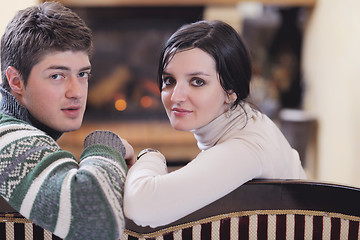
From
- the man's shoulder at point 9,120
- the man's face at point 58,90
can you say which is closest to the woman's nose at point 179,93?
the man's face at point 58,90

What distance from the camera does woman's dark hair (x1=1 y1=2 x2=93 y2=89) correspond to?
2.90 ft

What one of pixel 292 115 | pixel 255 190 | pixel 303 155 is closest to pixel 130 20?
pixel 292 115

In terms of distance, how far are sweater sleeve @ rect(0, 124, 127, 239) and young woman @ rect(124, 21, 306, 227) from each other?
58 mm

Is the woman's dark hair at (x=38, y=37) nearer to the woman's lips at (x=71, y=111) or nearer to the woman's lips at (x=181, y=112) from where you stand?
the woman's lips at (x=71, y=111)

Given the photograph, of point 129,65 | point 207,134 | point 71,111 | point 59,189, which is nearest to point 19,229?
point 59,189

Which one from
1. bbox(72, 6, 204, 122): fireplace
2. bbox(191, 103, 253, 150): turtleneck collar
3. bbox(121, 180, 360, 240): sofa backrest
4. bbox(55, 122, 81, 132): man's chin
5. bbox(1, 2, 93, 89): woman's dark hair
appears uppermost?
bbox(72, 6, 204, 122): fireplace

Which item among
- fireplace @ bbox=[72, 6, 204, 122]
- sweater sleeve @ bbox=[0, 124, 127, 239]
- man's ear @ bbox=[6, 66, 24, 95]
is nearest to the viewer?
sweater sleeve @ bbox=[0, 124, 127, 239]

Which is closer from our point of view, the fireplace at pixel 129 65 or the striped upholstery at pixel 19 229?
the striped upholstery at pixel 19 229

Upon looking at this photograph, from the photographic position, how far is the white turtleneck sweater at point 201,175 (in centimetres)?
76

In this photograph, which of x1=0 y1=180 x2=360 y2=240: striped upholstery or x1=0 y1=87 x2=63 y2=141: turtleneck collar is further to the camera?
x1=0 y1=87 x2=63 y2=141: turtleneck collar

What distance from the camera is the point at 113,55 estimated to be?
4016 mm

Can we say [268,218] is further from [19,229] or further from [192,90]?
[19,229]

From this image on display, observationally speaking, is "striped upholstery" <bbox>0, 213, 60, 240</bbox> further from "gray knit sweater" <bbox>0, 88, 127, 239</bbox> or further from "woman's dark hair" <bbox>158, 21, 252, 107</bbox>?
"woman's dark hair" <bbox>158, 21, 252, 107</bbox>

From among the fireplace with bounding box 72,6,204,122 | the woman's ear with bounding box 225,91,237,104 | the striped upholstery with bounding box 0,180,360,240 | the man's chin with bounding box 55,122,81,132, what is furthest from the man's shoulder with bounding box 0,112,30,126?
the fireplace with bounding box 72,6,204,122
